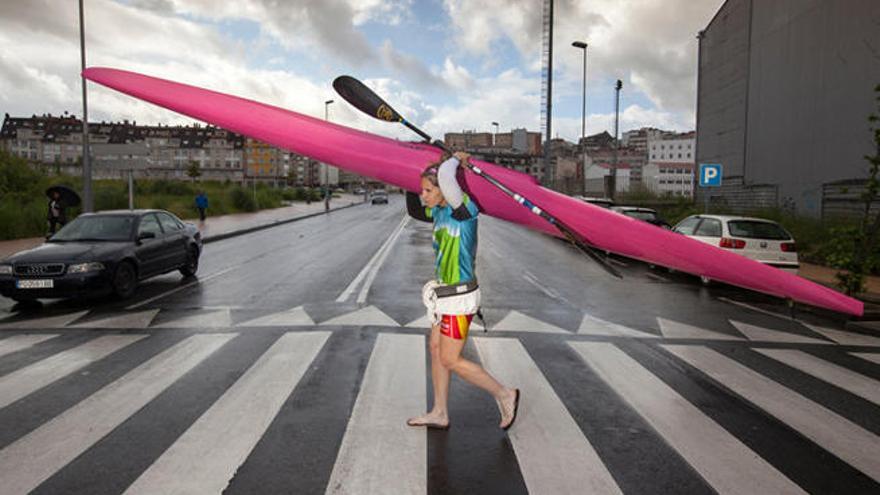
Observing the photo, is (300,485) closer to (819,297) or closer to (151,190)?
(819,297)

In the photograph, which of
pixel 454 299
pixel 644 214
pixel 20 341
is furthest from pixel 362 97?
pixel 644 214

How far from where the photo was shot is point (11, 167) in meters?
26.3

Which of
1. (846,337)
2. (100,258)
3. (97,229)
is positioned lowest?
(846,337)

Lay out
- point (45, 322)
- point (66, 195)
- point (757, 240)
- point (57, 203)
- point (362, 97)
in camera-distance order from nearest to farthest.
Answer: point (362, 97), point (45, 322), point (757, 240), point (57, 203), point (66, 195)

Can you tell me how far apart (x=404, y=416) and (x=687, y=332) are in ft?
16.5

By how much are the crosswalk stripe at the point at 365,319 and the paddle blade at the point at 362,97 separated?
4.70 meters

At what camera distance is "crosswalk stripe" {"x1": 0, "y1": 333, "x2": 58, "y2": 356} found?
22.2ft

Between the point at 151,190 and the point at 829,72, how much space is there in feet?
154

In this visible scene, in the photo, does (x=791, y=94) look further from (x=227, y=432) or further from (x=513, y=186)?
(x=227, y=432)

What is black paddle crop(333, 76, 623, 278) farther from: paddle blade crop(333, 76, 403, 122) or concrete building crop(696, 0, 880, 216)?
concrete building crop(696, 0, 880, 216)

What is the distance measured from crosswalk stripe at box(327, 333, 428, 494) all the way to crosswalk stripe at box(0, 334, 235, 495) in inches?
72.8

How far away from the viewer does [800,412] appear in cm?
495

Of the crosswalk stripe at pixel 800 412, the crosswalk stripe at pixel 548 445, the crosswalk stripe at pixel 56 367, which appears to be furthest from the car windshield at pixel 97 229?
the crosswalk stripe at pixel 800 412

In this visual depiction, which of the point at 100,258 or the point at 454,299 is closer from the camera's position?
the point at 454,299
